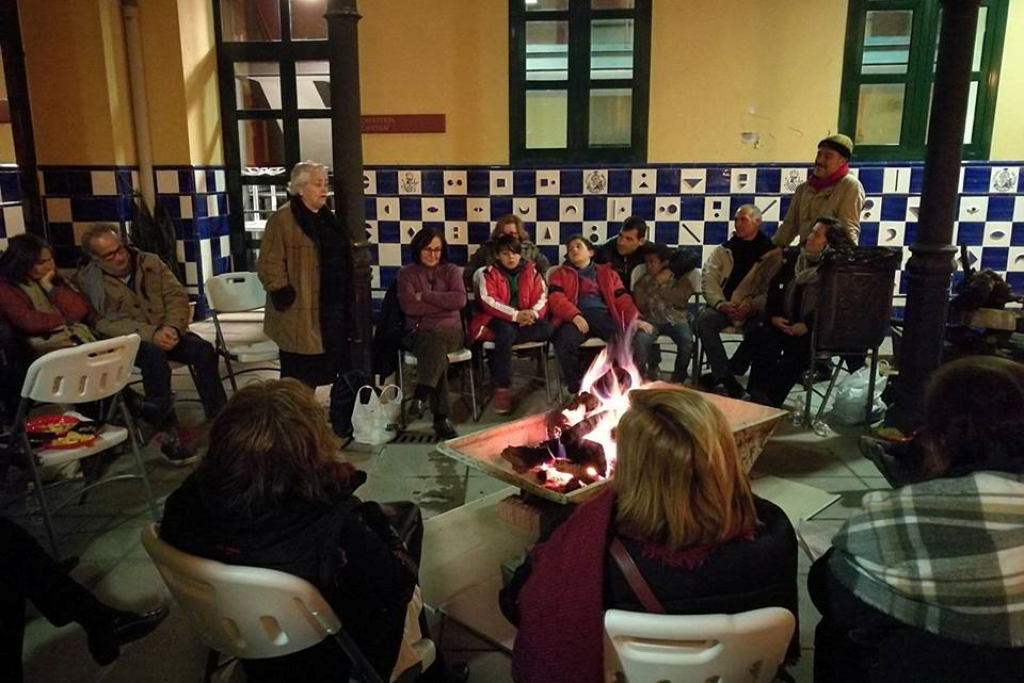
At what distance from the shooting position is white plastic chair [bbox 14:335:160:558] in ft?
9.61

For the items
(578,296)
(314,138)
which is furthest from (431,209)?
(578,296)

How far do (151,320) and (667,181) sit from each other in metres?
3.93

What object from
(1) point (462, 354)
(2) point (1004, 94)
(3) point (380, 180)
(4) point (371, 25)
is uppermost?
(4) point (371, 25)

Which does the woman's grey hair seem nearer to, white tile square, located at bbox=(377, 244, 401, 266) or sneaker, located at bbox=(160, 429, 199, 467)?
sneaker, located at bbox=(160, 429, 199, 467)

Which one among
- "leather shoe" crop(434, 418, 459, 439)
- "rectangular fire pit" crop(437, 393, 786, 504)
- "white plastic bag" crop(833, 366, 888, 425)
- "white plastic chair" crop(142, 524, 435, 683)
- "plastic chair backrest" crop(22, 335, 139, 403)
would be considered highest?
"plastic chair backrest" crop(22, 335, 139, 403)

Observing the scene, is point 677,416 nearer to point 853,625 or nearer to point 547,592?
point 547,592

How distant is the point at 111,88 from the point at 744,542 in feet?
19.8

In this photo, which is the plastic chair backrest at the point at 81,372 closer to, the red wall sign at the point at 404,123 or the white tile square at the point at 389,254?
the white tile square at the point at 389,254

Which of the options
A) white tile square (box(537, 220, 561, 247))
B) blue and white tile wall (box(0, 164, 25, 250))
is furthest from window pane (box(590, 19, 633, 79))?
blue and white tile wall (box(0, 164, 25, 250))

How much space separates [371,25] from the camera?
6.34 metres

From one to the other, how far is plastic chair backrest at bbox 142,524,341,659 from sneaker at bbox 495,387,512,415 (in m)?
3.00

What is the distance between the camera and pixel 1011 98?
6.22 meters

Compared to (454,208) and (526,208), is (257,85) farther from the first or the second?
(526,208)

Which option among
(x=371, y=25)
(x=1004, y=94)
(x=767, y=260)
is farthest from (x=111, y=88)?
(x=1004, y=94)
